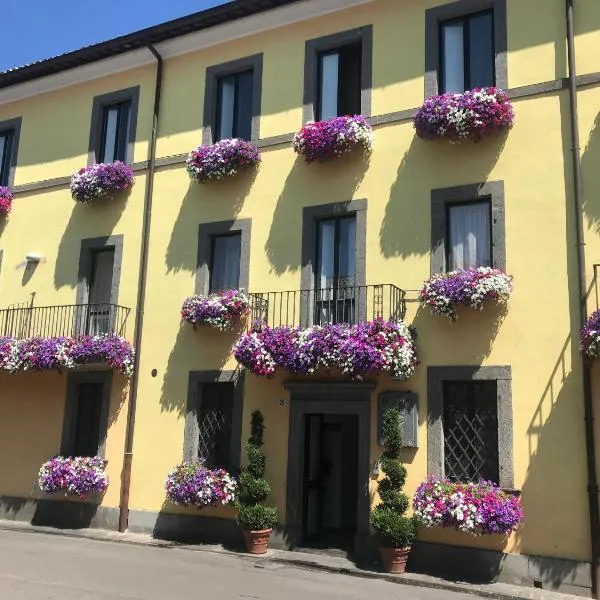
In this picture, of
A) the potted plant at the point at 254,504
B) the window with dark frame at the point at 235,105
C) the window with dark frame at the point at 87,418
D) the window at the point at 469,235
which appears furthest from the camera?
the window with dark frame at the point at 87,418

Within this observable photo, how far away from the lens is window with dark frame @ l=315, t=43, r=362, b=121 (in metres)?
13.0

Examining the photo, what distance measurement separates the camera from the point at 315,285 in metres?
12.5

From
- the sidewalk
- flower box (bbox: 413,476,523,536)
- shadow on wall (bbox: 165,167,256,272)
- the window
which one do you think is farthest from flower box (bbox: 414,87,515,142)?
the sidewalk

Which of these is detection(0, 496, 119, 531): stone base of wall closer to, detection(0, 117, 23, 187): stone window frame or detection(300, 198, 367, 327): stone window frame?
detection(300, 198, 367, 327): stone window frame

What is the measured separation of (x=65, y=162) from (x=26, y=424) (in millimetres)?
5838

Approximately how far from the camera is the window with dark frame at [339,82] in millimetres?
13047

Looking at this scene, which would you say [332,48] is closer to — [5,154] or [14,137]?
[14,137]

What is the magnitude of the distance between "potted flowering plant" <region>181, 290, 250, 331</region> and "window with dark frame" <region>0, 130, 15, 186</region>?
7.10m

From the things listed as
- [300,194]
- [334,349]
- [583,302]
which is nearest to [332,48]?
[300,194]

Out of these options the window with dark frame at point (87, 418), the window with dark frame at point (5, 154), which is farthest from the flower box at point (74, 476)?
the window with dark frame at point (5, 154)

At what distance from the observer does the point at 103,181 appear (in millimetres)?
14680

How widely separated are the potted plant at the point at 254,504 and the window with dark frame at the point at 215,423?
0.94m

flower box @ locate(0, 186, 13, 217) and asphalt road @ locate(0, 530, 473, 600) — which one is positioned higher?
flower box @ locate(0, 186, 13, 217)

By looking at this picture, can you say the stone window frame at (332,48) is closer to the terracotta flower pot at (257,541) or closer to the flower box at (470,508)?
the flower box at (470,508)
